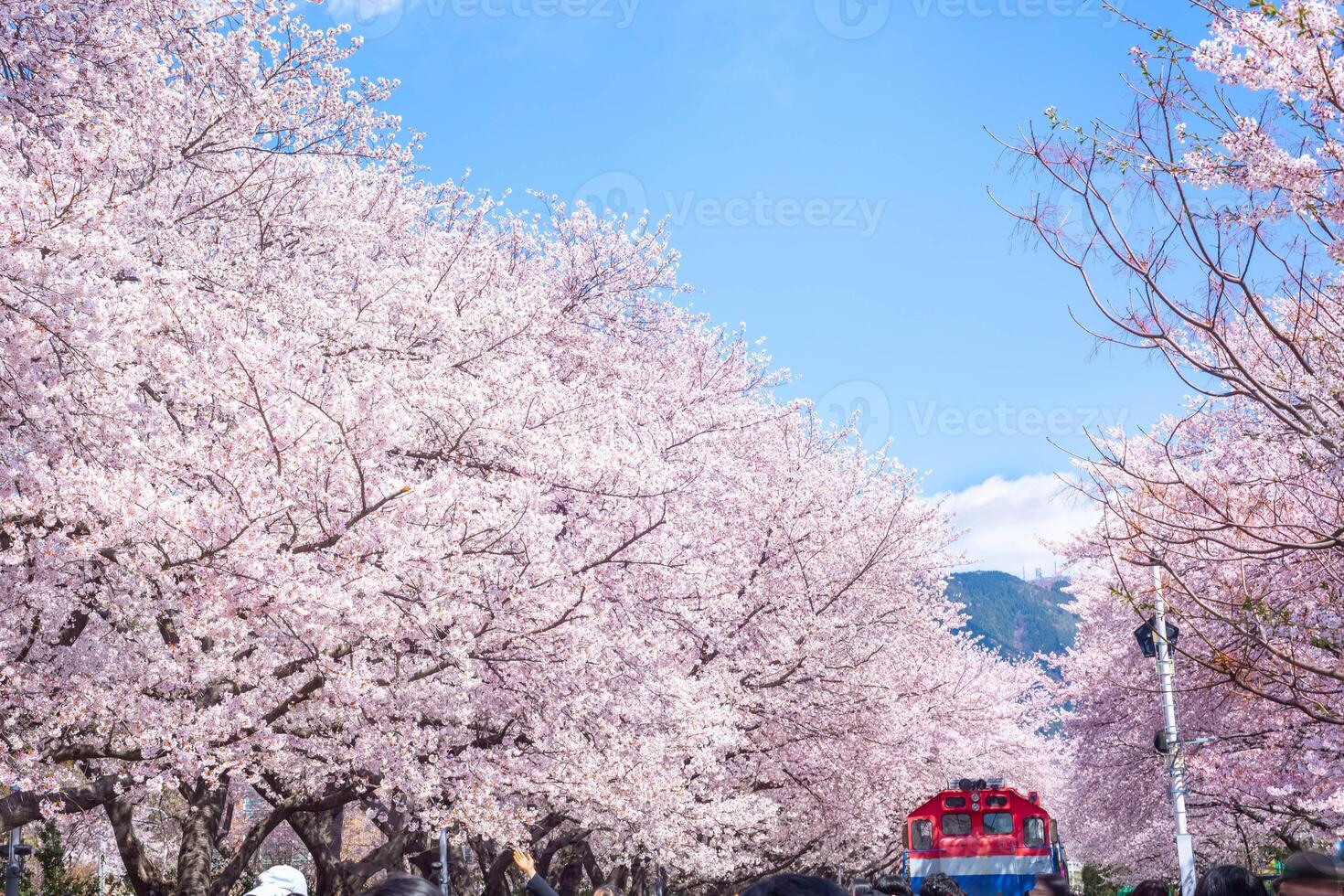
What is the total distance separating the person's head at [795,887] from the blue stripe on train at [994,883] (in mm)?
17793

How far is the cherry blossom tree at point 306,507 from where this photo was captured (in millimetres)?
8625

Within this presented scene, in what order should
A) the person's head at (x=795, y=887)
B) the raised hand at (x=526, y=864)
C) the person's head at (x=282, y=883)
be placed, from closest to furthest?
the person's head at (x=795, y=887), the person's head at (x=282, y=883), the raised hand at (x=526, y=864)

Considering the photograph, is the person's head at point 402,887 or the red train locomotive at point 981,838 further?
the red train locomotive at point 981,838

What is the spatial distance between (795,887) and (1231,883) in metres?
2.93

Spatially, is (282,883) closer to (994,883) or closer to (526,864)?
(526,864)

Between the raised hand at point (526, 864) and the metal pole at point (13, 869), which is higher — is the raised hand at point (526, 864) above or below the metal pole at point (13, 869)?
above

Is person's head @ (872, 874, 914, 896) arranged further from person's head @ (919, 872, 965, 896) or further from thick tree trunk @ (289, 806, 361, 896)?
thick tree trunk @ (289, 806, 361, 896)

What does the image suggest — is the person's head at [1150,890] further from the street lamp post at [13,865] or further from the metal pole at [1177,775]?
the street lamp post at [13,865]

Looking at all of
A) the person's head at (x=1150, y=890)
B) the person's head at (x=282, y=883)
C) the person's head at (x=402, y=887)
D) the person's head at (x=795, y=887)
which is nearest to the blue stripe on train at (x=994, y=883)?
the person's head at (x=1150, y=890)

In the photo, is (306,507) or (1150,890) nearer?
(1150,890)

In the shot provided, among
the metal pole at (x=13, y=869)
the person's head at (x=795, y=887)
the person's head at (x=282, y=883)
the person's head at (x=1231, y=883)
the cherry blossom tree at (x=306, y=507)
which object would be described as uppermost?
the cherry blossom tree at (x=306, y=507)

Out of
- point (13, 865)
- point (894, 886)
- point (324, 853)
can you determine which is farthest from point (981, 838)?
point (13, 865)

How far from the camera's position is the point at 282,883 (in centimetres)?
404

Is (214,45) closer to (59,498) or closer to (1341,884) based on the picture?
(59,498)
